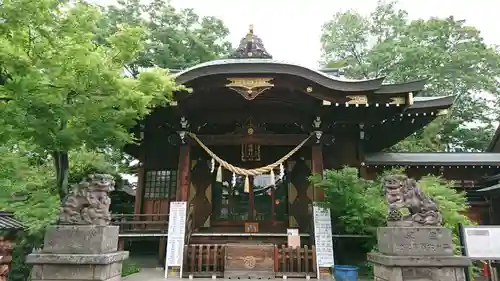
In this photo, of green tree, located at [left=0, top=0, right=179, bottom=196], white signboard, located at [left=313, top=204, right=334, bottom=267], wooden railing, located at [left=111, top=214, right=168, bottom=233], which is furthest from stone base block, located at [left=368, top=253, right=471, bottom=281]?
wooden railing, located at [left=111, top=214, right=168, bottom=233]

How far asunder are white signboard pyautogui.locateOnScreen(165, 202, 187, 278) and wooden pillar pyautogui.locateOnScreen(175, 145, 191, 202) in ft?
3.28

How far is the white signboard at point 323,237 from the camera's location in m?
8.01

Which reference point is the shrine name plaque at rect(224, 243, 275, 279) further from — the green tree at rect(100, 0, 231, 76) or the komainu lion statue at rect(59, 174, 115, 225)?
the green tree at rect(100, 0, 231, 76)

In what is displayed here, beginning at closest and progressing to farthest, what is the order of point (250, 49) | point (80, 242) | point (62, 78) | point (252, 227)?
point (80, 242) < point (62, 78) < point (252, 227) < point (250, 49)

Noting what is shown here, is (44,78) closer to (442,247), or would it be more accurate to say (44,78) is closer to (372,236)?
(442,247)

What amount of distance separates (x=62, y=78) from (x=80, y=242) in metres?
2.71

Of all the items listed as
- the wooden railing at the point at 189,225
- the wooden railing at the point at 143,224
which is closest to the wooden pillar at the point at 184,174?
the wooden railing at the point at 189,225

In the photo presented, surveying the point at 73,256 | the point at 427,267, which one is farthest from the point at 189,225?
the point at 427,267

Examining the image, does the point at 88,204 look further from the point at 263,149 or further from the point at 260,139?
the point at 263,149

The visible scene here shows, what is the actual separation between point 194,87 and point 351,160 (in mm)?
5614

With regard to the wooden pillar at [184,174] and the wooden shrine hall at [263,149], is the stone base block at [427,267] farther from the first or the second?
the wooden pillar at [184,174]

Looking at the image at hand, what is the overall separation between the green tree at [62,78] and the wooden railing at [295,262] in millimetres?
4630

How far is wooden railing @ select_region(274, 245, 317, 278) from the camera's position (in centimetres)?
785

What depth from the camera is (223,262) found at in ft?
26.4
